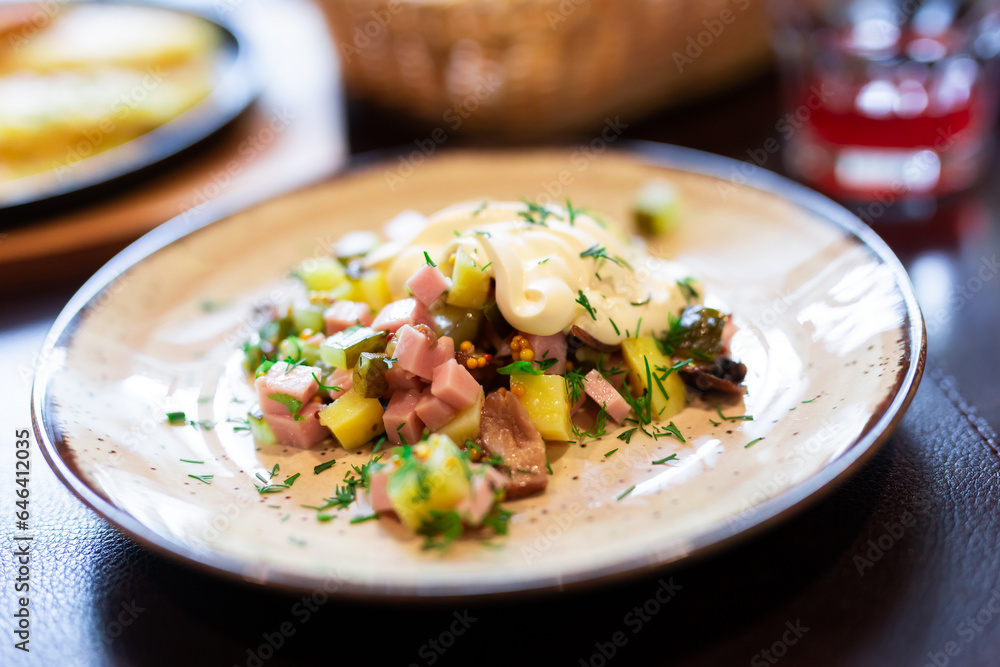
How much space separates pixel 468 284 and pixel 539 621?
861 mm

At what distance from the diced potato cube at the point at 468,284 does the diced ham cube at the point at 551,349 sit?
159 millimetres

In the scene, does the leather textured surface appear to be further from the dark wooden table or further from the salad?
the salad

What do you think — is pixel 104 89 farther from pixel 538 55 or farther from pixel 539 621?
pixel 539 621

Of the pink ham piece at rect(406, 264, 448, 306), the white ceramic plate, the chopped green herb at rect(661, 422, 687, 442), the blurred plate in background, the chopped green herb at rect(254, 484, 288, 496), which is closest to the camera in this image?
the white ceramic plate

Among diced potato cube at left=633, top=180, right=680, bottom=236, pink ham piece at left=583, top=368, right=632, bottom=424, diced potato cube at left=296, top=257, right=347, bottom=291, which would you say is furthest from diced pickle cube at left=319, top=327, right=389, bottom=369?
diced potato cube at left=633, top=180, right=680, bottom=236

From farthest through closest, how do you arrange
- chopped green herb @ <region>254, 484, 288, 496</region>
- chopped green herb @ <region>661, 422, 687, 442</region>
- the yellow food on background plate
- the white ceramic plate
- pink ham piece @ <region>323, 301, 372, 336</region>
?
the yellow food on background plate → pink ham piece @ <region>323, 301, 372, 336</region> → chopped green herb @ <region>661, 422, 687, 442</region> → chopped green herb @ <region>254, 484, 288, 496</region> → the white ceramic plate

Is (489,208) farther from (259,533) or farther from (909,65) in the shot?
(909,65)

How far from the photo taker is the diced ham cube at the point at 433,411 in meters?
2.03

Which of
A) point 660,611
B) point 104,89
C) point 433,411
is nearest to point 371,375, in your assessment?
point 433,411

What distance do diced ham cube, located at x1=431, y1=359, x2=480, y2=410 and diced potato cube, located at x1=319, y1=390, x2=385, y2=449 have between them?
0.19 meters

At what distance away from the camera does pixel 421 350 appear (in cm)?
204

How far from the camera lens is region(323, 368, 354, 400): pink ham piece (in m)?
2.18

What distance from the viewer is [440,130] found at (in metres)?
4.03

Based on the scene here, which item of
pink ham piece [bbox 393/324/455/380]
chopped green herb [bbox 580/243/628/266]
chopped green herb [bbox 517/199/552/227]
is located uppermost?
chopped green herb [bbox 517/199/552/227]
